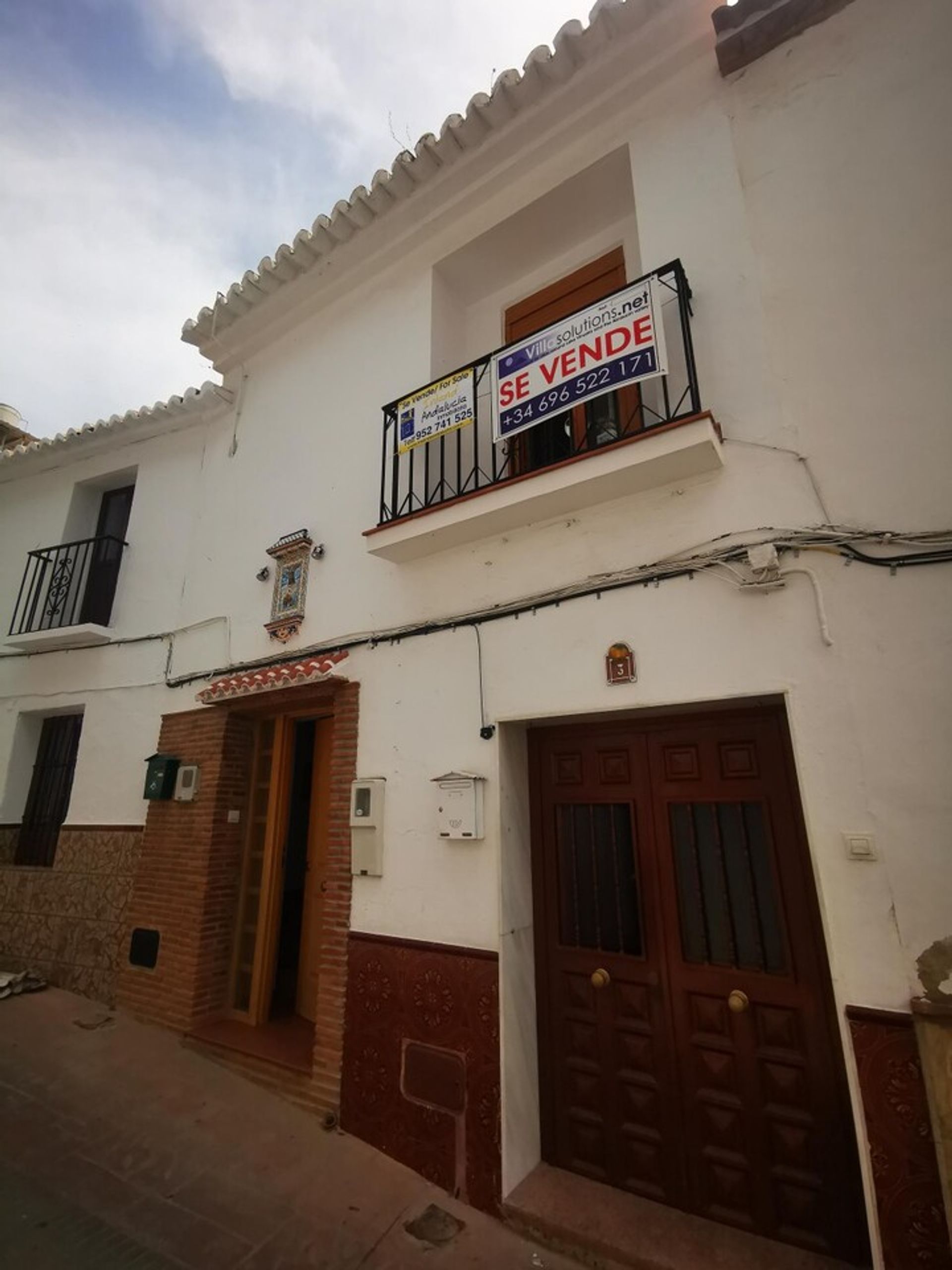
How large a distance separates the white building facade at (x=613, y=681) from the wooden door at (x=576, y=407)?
0.04 meters

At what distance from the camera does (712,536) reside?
303 cm

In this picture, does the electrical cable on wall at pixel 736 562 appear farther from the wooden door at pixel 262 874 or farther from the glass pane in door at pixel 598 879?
the wooden door at pixel 262 874

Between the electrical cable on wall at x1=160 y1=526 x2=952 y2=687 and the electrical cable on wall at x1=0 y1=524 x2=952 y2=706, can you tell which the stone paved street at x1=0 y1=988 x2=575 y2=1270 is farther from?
the electrical cable on wall at x1=160 y1=526 x2=952 y2=687

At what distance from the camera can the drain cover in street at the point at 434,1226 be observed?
8.95ft

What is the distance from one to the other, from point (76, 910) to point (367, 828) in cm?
366

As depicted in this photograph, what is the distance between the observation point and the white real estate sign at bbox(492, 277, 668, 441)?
3297mm

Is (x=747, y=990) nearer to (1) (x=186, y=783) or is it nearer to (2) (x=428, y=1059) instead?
(2) (x=428, y=1059)

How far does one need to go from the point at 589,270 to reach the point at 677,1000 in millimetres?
5067

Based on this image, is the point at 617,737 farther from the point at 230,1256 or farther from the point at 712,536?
the point at 230,1256

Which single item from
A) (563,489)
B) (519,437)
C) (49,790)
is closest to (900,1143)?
(563,489)

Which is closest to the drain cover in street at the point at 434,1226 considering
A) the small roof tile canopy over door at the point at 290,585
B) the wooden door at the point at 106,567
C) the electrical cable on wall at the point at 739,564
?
the electrical cable on wall at the point at 739,564

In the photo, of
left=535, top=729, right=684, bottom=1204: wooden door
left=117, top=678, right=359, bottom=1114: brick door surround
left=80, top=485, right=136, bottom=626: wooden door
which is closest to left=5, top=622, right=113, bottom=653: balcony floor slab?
left=80, top=485, right=136, bottom=626: wooden door

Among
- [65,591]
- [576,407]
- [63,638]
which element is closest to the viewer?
[576,407]

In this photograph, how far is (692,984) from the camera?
9.54 ft
